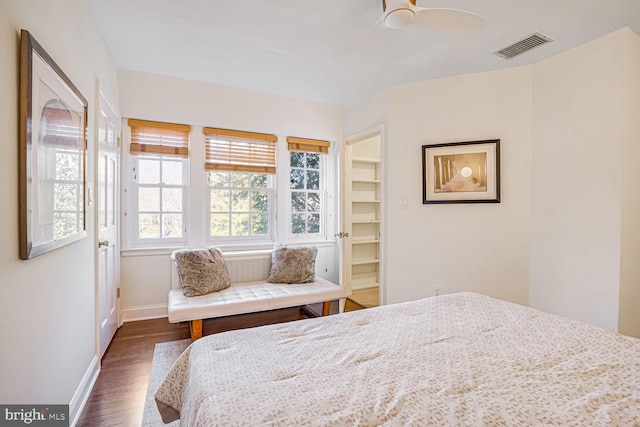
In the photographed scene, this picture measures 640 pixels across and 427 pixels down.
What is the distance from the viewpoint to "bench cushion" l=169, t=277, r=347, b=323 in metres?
2.58

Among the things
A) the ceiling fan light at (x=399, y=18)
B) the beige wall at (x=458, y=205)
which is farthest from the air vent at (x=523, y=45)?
the ceiling fan light at (x=399, y=18)

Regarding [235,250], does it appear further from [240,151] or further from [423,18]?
[423,18]

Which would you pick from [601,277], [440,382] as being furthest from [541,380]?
[601,277]

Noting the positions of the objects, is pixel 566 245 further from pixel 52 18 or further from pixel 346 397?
pixel 52 18

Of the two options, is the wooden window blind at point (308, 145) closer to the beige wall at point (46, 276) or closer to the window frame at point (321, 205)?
the window frame at point (321, 205)

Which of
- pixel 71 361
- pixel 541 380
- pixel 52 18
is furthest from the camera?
pixel 71 361

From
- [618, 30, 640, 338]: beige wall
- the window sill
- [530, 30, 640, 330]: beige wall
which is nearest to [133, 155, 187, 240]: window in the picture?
the window sill

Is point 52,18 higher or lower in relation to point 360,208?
higher

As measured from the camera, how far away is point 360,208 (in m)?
4.79

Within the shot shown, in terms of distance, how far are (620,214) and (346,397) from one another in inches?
101

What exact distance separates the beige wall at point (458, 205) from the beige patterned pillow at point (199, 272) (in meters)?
1.78

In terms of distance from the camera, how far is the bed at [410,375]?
851 mm

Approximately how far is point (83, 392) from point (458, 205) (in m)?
3.34

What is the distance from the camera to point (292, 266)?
3.38 meters
